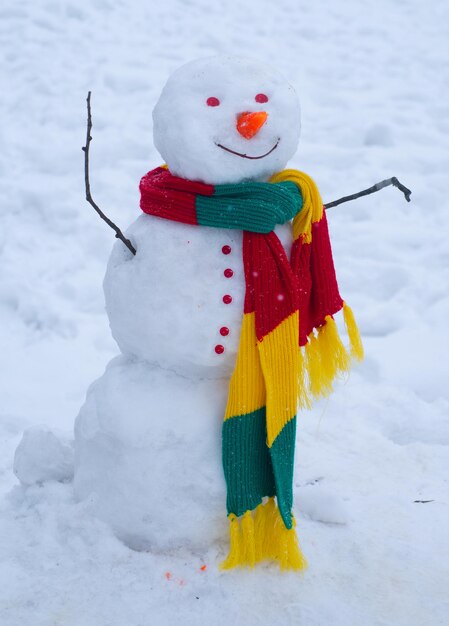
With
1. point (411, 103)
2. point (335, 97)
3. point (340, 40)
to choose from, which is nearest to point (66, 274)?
point (335, 97)

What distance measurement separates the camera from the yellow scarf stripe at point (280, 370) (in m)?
1.61

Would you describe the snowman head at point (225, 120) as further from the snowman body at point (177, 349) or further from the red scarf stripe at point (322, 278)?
the red scarf stripe at point (322, 278)

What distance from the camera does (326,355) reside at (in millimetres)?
1790

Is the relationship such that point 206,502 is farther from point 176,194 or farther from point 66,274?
point 66,274

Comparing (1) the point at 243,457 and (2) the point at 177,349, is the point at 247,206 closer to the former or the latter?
(2) the point at 177,349

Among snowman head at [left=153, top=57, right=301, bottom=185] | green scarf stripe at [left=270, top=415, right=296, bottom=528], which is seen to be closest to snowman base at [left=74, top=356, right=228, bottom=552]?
green scarf stripe at [left=270, top=415, right=296, bottom=528]

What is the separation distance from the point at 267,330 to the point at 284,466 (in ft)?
1.13

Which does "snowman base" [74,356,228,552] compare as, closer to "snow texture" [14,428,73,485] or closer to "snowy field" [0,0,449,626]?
"snowy field" [0,0,449,626]

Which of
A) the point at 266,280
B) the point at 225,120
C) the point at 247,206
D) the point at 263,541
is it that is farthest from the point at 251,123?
the point at 263,541

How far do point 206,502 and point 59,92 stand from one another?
3.52 metres

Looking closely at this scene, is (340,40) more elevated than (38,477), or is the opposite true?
(340,40)

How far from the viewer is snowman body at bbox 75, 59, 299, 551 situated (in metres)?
1.61

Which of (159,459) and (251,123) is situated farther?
(159,459)

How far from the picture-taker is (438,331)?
314 cm
